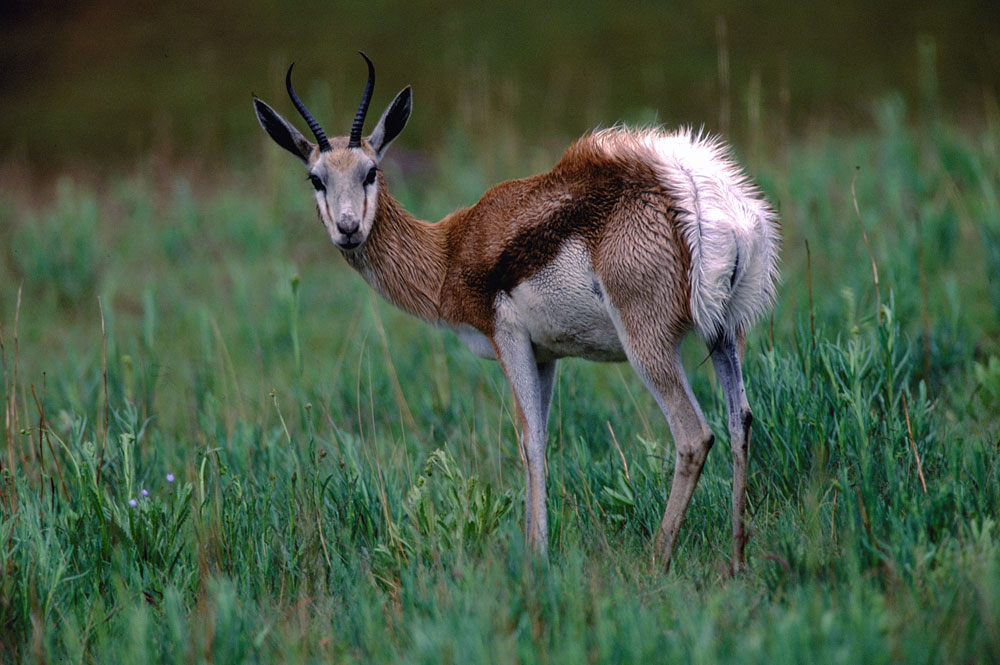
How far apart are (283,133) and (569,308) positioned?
156cm

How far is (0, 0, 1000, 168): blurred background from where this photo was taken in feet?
47.3

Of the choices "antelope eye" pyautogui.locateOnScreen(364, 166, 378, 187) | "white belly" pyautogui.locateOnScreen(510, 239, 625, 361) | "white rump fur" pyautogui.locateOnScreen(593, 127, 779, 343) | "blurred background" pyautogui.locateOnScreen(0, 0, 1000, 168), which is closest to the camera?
"white rump fur" pyautogui.locateOnScreen(593, 127, 779, 343)

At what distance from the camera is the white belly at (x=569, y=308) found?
3.66 metres

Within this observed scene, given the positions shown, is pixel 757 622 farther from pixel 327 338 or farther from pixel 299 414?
pixel 327 338

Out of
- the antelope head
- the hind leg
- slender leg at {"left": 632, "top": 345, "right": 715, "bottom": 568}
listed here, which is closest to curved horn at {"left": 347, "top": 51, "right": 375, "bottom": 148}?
the antelope head

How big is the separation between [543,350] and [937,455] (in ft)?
5.27

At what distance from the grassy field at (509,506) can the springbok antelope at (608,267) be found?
24 centimetres

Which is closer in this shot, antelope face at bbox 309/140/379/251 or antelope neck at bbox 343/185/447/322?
antelope face at bbox 309/140/379/251

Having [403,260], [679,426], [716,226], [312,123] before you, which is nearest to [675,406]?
[679,426]

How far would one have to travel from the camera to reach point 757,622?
2666 millimetres

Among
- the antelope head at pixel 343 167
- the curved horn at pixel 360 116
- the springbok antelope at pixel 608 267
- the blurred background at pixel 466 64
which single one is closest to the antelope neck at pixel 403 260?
the springbok antelope at pixel 608 267

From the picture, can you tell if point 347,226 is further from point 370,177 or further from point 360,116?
point 360,116

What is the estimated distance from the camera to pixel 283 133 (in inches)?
166

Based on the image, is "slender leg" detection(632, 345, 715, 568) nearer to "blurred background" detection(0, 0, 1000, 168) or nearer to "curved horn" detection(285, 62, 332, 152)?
"curved horn" detection(285, 62, 332, 152)
